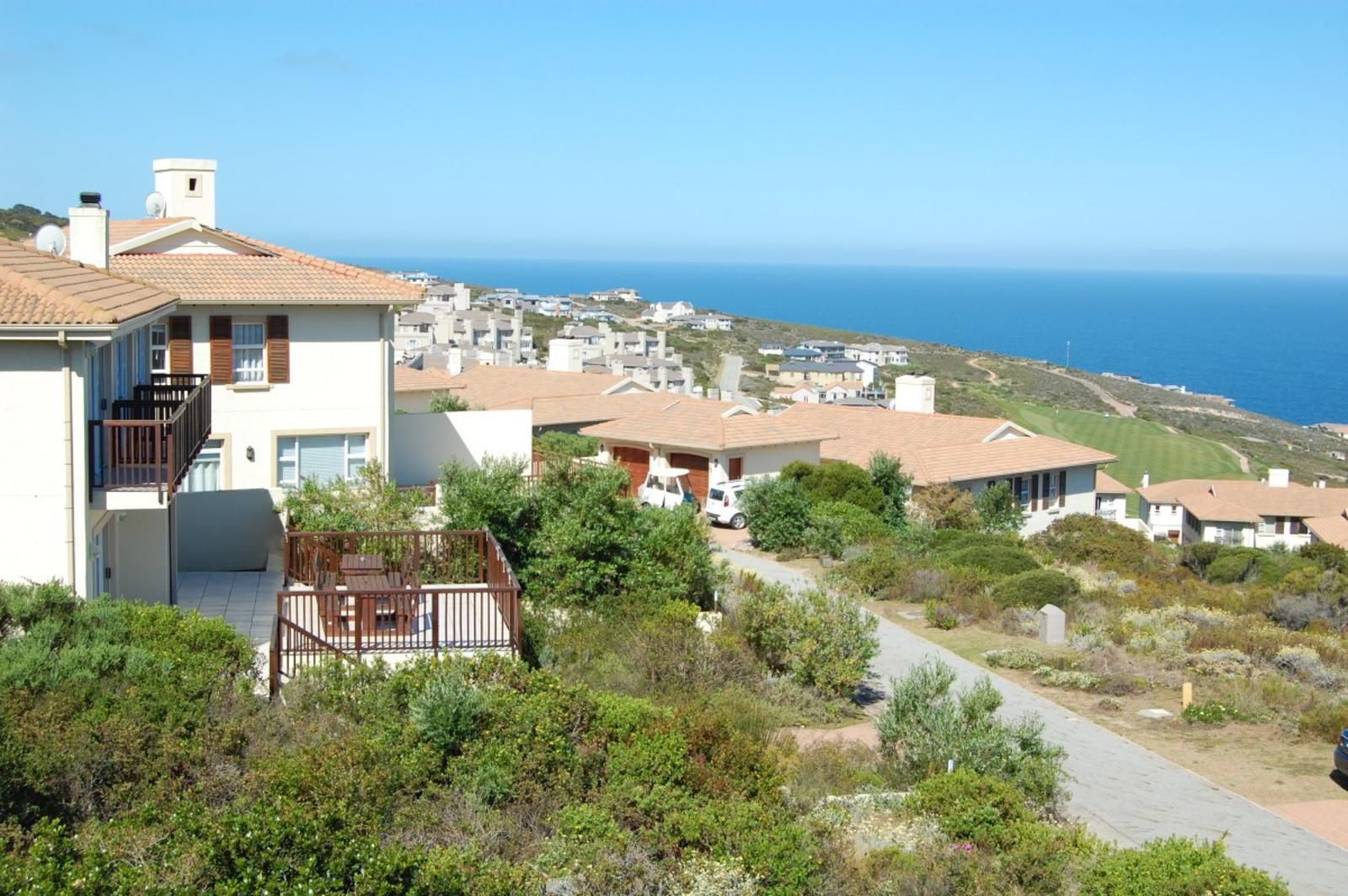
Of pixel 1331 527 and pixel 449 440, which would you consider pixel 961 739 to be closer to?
pixel 449 440

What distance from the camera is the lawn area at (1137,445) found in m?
83.9

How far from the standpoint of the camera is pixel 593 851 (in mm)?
9453

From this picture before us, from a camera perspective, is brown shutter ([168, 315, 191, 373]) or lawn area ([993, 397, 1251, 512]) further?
lawn area ([993, 397, 1251, 512])

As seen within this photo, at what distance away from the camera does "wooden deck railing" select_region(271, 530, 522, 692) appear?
1448cm

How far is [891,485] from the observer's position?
36.7 m

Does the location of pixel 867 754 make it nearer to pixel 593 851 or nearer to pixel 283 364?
pixel 593 851

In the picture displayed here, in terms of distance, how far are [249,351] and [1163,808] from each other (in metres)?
→ 16.9

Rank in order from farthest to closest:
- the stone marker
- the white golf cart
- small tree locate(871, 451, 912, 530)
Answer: the white golf cart → small tree locate(871, 451, 912, 530) → the stone marker

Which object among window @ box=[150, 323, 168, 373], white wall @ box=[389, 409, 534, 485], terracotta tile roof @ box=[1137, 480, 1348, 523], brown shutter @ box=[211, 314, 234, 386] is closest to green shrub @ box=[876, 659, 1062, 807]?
brown shutter @ box=[211, 314, 234, 386]

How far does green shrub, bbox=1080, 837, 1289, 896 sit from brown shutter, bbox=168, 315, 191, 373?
18317 millimetres

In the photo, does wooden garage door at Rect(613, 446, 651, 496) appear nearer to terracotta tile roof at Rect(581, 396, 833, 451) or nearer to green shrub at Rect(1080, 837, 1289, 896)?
terracotta tile roof at Rect(581, 396, 833, 451)

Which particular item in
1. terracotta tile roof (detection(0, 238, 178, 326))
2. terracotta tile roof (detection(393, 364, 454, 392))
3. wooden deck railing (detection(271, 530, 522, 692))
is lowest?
wooden deck railing (detection(271, 530, 522, 692))

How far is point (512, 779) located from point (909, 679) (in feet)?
19.9

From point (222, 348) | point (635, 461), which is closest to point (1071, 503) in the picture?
point (635, 461)
